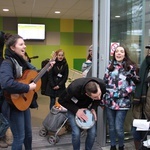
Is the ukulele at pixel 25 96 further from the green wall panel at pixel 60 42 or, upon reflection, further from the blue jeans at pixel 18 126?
the green wall panel at pixel 60 42

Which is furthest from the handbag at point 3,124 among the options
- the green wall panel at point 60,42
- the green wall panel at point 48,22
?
the green wall panel at point 48,22

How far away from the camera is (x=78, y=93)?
8.28 ft

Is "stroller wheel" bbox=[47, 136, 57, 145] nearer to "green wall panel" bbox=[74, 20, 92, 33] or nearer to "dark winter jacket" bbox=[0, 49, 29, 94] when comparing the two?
"dark winter jacket" bbox=[0, 49, 29, 94]

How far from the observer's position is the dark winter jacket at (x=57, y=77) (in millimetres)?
4293

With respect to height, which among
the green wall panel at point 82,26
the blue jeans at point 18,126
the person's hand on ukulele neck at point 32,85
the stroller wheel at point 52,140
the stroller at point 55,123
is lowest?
the stroller wheel at point 52,140

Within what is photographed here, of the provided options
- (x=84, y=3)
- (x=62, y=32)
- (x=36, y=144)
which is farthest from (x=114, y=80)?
(x=62, y=32)

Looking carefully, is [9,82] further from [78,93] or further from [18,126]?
[78,93]

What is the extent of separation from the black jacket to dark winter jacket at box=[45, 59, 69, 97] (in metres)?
1.59

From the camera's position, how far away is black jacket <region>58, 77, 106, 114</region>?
8.16 feet

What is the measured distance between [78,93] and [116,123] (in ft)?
2.55

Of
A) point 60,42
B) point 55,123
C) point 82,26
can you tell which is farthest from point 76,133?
point 82,26

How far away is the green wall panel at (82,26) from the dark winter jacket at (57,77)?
5122mm

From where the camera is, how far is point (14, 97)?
228cm

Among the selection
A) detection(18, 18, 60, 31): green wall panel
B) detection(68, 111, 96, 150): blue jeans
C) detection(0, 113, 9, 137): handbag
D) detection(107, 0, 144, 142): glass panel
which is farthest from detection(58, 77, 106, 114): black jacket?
detection(18, 18, 60, 31): green wall panel
